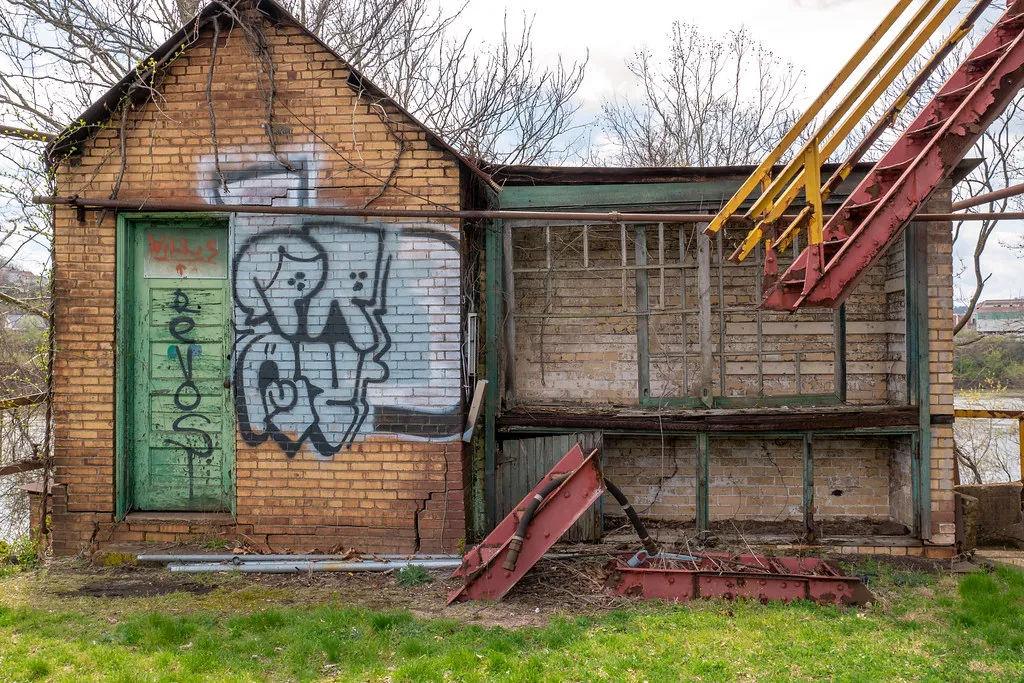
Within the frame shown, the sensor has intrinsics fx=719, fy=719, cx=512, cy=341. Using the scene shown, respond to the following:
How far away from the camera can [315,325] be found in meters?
6.04

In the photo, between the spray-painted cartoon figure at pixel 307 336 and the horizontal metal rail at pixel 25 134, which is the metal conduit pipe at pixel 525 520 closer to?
the spray-painted cartoon figure at pixel 307 336

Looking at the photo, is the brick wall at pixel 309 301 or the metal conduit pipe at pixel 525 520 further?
the brick wall at pixel 309 301

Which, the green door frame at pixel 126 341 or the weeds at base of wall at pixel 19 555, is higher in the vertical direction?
the green door frame at pixel 126 341

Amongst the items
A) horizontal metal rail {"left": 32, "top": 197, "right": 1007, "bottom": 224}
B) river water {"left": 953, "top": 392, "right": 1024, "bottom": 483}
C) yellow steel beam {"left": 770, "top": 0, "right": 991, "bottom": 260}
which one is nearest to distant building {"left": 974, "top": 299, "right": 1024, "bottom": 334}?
river water {"left": 953, "top": 392, "right": 1024, "bottom": 483}

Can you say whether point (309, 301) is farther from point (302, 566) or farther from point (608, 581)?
point (608, 581)

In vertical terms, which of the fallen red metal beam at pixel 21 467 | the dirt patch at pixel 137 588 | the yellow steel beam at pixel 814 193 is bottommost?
the dirt patch at pixel 137 588

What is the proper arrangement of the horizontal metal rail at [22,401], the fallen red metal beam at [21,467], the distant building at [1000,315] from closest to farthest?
the fallen red metal beam at [21,467]
the horizontal metal rail at [22,401]
the distant building at [1000,315]

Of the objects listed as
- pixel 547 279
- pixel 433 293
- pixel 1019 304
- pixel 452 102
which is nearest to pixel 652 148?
pixel 452 102

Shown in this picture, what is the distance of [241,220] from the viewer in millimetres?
6070

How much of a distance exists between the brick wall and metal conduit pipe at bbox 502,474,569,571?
108 centimetres

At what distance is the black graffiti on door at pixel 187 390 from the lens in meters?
6.25

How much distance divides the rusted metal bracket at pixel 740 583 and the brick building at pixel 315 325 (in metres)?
1.36

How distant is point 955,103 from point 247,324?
555cm

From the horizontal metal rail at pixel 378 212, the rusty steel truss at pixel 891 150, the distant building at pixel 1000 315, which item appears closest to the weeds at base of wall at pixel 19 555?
the horizontal metal rail at pixel 378 212
